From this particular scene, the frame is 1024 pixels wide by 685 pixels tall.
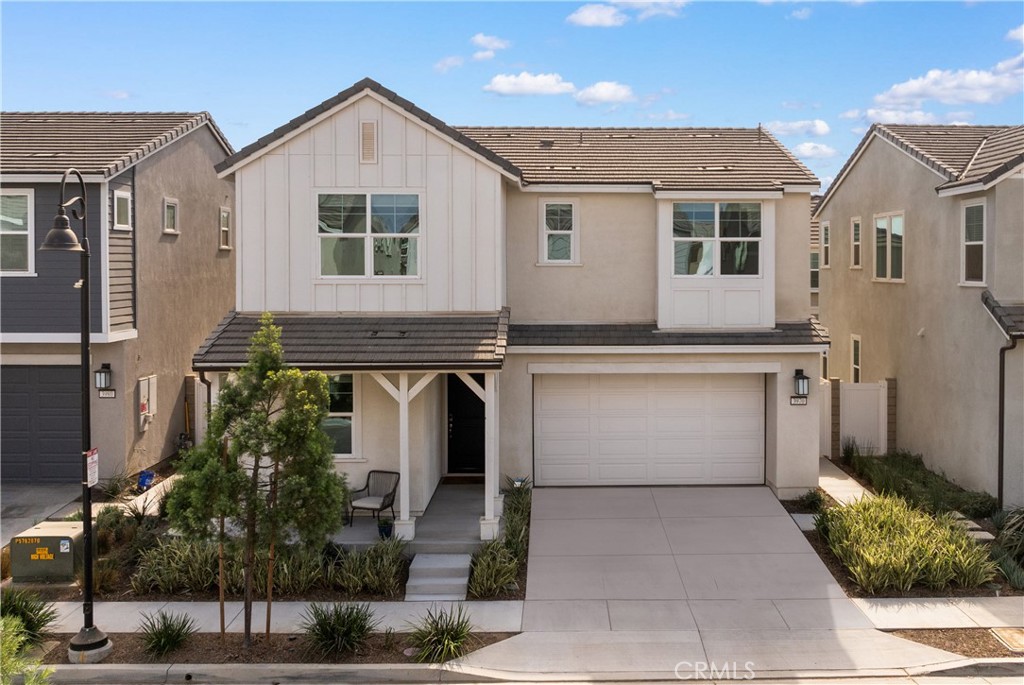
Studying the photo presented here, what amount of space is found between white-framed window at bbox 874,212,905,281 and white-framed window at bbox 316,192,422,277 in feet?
36.4

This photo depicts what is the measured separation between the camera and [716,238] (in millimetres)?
17547

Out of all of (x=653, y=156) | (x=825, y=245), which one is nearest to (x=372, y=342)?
(x=653, y=156)

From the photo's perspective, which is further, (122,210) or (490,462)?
(122,210)

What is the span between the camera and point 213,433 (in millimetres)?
10734

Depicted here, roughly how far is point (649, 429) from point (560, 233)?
13.0ft

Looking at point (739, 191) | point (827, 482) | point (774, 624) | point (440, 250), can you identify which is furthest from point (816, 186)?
point (774, 624)

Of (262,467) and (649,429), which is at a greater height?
(262,467)

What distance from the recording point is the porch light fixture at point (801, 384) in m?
17.1

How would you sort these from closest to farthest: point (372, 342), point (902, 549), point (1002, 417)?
point (902, 549) → point (372, 342) → point (1002, 417)

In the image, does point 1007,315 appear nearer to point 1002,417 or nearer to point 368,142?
point 1002,417

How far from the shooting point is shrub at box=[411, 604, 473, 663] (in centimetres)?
1107

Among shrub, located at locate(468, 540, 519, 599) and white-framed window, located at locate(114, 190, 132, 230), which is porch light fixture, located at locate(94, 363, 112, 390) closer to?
white-framed window, located at locate(114, 190, 132, 230)

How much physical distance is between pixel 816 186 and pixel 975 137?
5.60 meters

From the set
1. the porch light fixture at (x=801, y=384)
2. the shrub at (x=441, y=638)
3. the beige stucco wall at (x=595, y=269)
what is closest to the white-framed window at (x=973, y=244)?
the porch light fixture at (x=801, y=384)
